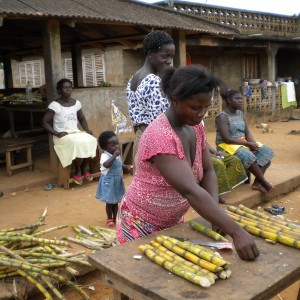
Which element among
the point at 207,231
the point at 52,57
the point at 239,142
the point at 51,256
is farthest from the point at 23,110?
the point at 207,231

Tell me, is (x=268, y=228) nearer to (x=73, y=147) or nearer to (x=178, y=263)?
(x=178, y=263)

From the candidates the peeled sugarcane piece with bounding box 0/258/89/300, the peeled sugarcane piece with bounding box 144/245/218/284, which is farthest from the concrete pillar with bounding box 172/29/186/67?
A: the peeled sugarcane piece with bounding box 144/245/218/284

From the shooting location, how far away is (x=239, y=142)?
525cm

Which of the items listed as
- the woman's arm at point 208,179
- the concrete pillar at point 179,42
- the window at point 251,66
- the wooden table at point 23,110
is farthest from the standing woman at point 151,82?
the window at point 251,66

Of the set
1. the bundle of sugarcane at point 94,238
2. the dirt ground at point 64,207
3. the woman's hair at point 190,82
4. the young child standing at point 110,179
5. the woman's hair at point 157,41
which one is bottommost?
the dirt ground at point 64,207

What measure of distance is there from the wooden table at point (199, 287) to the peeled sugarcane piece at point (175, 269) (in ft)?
0.06

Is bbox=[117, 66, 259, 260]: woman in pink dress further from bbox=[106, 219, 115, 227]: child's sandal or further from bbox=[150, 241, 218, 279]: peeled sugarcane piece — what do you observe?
bbox=[106, 219, 115, 227]: child's sandal

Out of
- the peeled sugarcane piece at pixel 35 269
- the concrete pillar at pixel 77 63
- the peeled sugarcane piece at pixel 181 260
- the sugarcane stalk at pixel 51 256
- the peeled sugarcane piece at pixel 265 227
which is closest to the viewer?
the peeled sugarcane piece at pixel 181 260

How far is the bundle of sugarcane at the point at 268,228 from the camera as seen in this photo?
2039 millimetres

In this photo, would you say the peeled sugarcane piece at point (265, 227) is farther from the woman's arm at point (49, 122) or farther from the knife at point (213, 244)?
the woman's arm at point (49, 122)

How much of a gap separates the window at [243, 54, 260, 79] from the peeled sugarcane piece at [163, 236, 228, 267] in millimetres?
14852

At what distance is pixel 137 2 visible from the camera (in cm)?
930

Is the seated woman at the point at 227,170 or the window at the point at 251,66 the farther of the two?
the window at the point at 251,66

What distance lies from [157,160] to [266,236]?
2.28 ft
